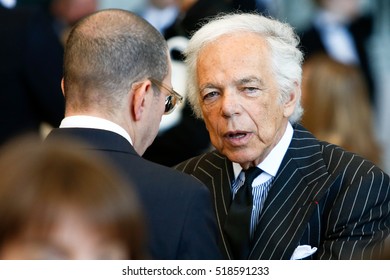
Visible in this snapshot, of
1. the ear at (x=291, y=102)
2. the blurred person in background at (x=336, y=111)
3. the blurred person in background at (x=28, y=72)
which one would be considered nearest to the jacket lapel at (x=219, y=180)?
the ear at (x=291, y=102)

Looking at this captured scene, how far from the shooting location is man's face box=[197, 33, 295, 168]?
103 inches

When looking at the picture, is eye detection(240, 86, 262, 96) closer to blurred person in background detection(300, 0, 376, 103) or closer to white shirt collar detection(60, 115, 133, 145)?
white shirt collar detection(60, 115, 133, 145)

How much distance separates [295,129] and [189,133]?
983 millimetres

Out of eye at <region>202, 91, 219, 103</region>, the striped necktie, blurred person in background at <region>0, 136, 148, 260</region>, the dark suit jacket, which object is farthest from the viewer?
eye at <region>202, 91, 219, 103</region>

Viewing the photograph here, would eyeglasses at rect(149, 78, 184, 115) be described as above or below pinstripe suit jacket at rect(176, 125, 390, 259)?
above

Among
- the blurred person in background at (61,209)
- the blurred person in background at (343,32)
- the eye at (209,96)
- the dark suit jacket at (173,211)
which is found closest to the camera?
the blurred person in background at (61,209)

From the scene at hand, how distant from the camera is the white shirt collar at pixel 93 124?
2.29 metres

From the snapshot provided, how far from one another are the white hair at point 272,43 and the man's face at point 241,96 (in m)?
0.02

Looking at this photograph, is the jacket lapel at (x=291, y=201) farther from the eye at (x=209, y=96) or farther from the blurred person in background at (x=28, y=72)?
the blurred person in background at (x=28, y=72)

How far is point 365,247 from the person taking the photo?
2457 millimetres

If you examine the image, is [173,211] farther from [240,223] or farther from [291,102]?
[291,102]

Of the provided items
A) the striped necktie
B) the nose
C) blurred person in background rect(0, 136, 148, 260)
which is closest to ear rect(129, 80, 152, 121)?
the nose

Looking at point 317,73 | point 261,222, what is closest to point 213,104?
point 261,222

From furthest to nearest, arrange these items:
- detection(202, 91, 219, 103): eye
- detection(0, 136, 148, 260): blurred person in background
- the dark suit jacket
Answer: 1. detection(202, 91, 219, 103): eye
2. the dark suit jacket
3. detection(0, 136, 148, 260): blurred person in background
